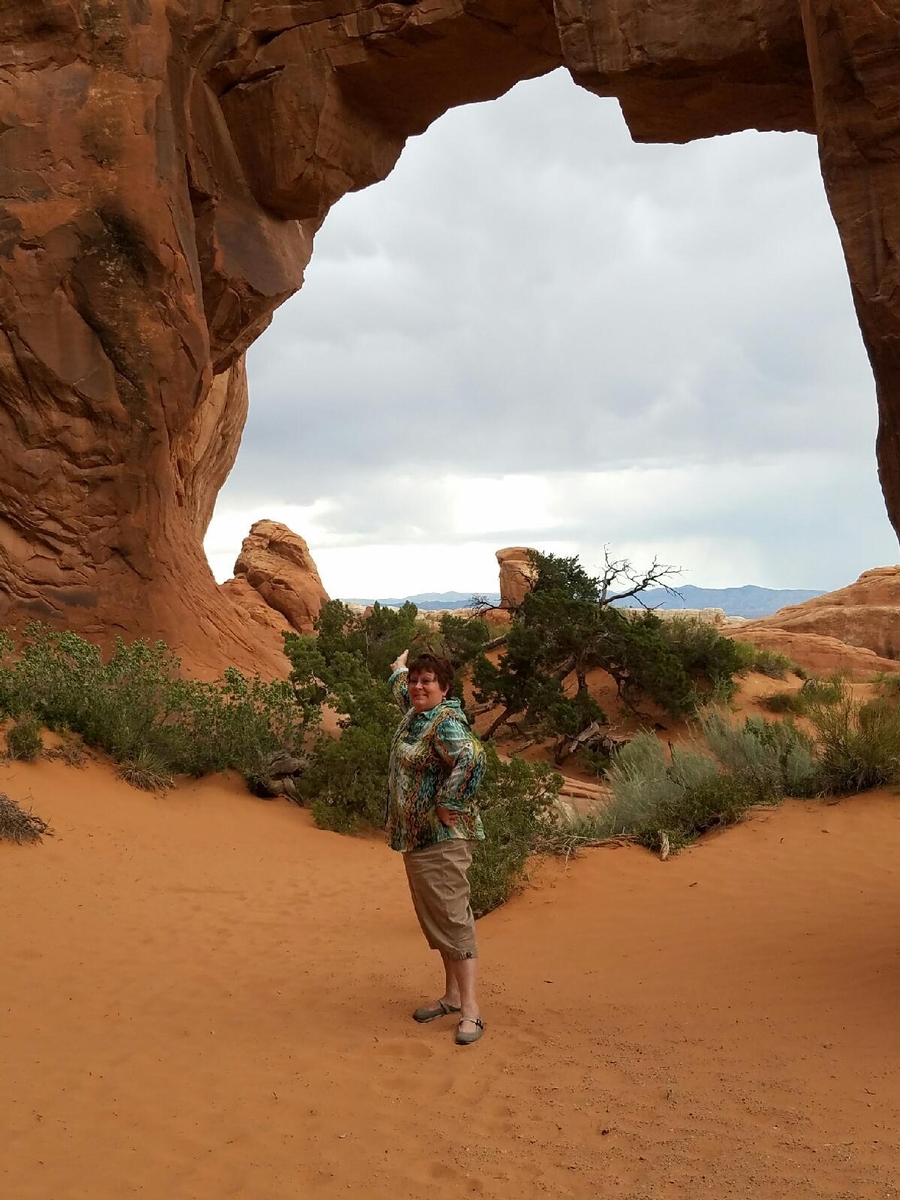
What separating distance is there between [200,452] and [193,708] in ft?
30.7

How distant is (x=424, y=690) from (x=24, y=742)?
624cm

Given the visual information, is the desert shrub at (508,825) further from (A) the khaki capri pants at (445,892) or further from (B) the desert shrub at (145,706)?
(B) the desert shrub at (145,706)

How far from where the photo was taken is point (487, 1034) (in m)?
4.43

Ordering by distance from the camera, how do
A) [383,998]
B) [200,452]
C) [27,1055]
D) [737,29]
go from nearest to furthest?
[27,1055]
[383,998]
[737,29]
[200,452]

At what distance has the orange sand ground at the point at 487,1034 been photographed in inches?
126

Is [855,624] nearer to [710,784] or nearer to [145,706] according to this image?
[710,784]

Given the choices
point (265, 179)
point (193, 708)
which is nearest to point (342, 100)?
point (265, 179)

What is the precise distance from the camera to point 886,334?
187 inches

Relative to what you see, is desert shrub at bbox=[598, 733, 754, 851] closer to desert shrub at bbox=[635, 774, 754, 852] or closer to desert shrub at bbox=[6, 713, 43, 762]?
desert shrub at bbox=[635, 774, 754, 852]

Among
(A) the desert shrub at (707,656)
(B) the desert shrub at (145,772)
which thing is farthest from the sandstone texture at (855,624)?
(B) the desert shrub at (145,772)

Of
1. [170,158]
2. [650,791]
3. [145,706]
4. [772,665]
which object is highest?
[170,158]

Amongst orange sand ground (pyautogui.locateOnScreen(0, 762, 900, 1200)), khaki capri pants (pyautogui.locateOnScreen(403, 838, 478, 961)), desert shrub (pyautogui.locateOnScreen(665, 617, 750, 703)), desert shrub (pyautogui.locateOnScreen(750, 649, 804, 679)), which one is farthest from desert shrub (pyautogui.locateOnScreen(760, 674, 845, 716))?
khaki capri pants (pyautogui.locateOnScreen(403, 838, 478, 961))

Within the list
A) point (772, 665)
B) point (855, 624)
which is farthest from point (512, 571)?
point (772, 665)

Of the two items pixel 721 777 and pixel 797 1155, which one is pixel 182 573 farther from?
pixel 797 1155
